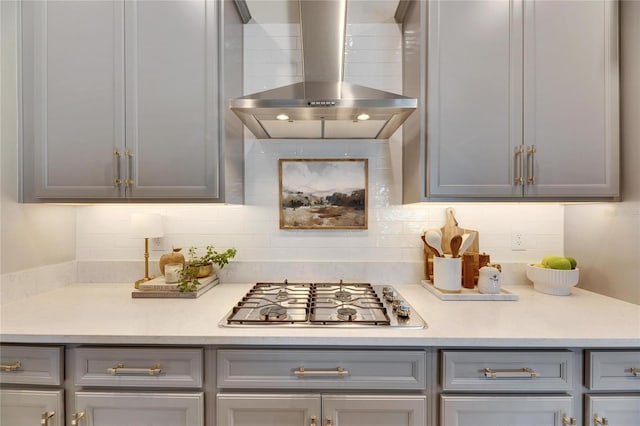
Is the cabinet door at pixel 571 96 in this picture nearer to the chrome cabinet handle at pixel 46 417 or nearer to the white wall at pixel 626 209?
the white wall at pixel 626 209

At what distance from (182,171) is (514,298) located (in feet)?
5.78

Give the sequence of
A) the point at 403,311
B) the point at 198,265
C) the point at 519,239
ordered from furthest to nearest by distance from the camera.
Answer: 1. the point at 519,239
2. the point at 198,265
3. the point at 403,311

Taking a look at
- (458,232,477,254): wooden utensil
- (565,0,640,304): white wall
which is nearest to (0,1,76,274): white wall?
(458,232,477,254): wooden utensil

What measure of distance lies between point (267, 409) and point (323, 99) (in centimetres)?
124

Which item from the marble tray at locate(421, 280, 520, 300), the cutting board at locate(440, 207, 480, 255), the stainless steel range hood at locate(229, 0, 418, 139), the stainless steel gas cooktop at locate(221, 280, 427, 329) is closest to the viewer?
the stainless steel gas cooktop at locate(221, 280, 427, 329)

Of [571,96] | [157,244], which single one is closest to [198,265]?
[157,244]

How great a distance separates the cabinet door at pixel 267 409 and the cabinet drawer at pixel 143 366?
14 cm

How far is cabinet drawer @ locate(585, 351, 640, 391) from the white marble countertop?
2.7 inches

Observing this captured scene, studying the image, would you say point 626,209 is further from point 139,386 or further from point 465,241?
point 139,386

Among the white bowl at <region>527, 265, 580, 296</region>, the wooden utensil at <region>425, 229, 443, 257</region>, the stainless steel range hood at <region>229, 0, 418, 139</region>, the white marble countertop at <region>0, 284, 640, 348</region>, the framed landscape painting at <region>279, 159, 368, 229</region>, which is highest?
the stainless steel range hood at <region>229, 0, 418, 139</region>

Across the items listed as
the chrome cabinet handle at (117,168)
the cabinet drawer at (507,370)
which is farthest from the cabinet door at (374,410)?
the chrome cabinet handle at (117,168)

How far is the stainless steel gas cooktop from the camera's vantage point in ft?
4.17

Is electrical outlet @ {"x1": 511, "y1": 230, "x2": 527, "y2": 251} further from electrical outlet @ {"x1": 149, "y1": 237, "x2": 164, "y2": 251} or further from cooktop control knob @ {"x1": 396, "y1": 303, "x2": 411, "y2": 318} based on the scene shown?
electrical outlet @ {"x1": 149, "y1": 237, "x2": 164, "y2": 251}

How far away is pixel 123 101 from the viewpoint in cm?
156
